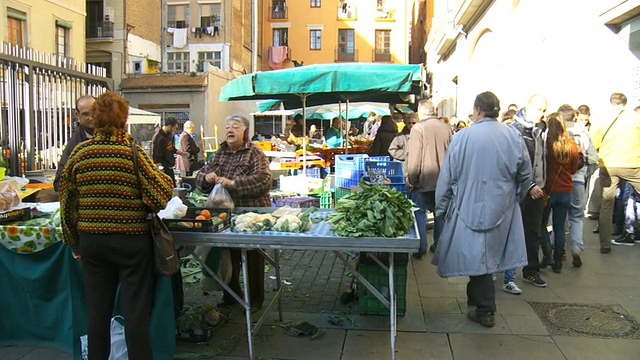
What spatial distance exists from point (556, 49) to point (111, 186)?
8.84 m

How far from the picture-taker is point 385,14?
148 ft

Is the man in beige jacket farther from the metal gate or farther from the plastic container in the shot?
the metal gate

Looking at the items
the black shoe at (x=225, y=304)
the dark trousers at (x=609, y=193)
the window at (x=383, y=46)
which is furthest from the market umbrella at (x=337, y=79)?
the window at (x=383, y=46)

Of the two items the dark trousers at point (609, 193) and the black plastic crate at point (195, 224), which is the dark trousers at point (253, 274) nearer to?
the black plastic crate at point (195, 224)

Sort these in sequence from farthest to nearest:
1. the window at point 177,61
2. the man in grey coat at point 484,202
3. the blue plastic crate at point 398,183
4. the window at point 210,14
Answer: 1. the window at point 177,61
2. the window at point 210,14
3. the blue plastic crate at point 398,183
4. the man in grey coat at point 484,202

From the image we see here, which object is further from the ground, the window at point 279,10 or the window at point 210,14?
the window at point 279,10

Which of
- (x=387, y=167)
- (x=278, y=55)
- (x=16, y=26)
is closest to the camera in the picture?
(x=387, y=167)

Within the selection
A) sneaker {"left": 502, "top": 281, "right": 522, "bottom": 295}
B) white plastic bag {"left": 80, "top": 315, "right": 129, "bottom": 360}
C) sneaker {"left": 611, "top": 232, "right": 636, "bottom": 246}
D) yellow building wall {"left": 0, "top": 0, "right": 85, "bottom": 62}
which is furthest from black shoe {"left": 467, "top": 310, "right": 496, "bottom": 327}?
yellow building wall {"left": 0, "top": 0, "right": 85, "bottom": 62}

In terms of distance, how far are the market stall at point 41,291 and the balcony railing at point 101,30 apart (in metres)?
30.3

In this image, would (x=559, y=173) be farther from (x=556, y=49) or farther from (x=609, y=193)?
(x=556, y=49)

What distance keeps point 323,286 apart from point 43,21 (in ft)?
71.5

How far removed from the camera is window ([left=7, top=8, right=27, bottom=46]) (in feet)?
67.5

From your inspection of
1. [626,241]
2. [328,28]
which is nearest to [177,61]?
[328,28]

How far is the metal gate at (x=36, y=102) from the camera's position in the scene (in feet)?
Answer: 28.5
